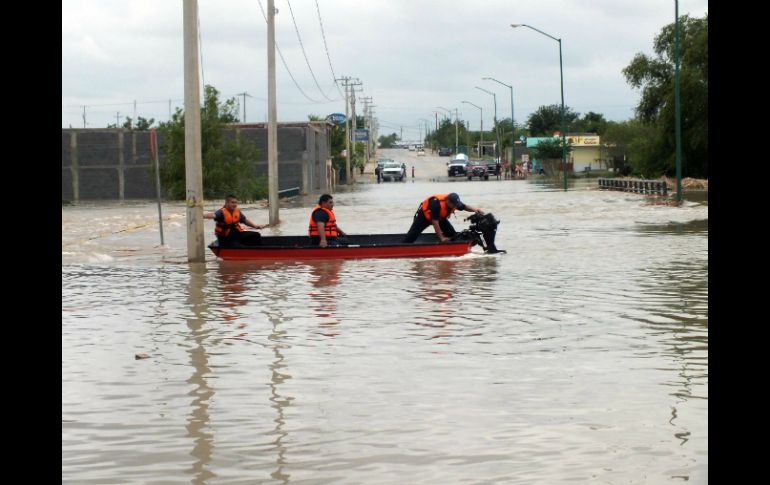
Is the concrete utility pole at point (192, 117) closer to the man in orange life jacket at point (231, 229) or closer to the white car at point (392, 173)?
the man in orange life jacket at point (231, 229)

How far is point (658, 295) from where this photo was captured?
1691 cm

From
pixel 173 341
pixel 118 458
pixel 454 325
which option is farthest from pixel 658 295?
pixel 118 458

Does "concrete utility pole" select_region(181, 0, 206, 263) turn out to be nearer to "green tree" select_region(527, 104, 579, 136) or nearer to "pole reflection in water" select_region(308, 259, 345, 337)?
"pole reflection in water" select_region(308, 259, 345, 337)

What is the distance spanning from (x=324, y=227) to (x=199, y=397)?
13.8m

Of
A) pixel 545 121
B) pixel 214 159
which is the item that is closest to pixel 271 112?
pixel 214 159

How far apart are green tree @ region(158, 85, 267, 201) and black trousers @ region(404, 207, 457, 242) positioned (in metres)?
35.2

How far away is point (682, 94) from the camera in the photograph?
67.7 meters

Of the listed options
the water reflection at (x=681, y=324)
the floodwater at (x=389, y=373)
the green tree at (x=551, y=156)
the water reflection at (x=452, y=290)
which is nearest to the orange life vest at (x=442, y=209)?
the water reflection at (x=452, y=290)

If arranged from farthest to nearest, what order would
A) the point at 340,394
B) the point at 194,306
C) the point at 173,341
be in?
the point at 194,306 < the point at 173,341 < the point at 340,394

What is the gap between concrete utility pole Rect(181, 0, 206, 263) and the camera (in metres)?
22.5

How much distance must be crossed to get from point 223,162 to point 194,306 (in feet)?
144
